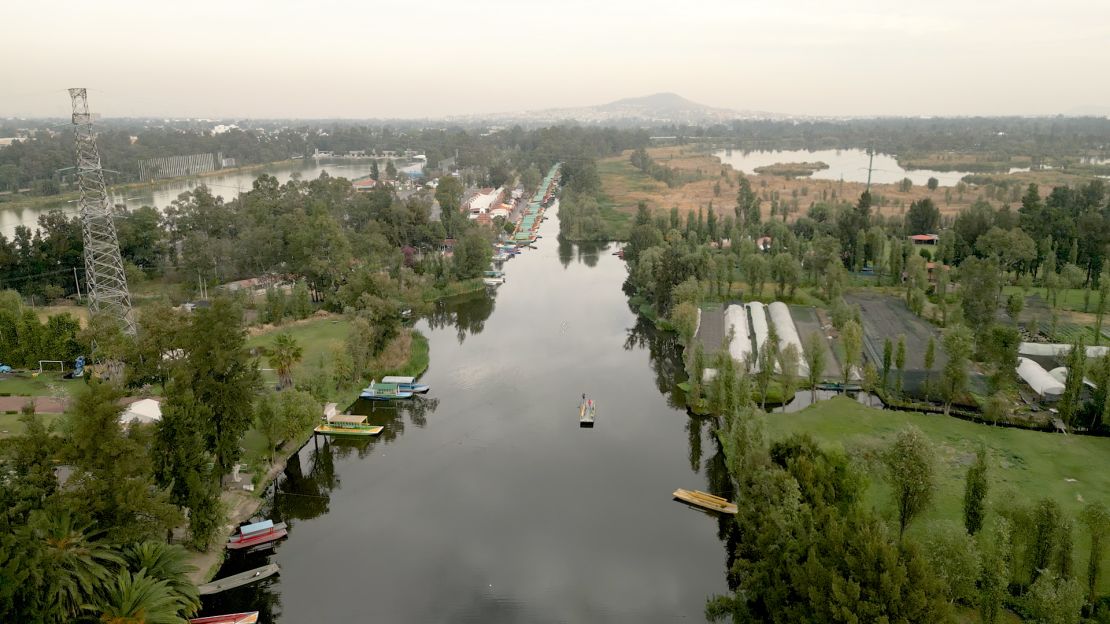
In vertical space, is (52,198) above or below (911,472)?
above

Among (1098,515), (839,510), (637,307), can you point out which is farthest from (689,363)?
(1098,515)

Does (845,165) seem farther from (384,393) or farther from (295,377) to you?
(295,377)

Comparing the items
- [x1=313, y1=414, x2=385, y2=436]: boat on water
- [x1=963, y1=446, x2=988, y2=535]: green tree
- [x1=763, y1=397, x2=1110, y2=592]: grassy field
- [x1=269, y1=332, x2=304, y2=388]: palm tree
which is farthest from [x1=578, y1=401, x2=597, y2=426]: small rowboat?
[x1=963, y1=446, x2=988, y2=535]: green tree

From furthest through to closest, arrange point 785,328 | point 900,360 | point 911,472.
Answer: point 785,328 → point 900,360 → point 911,472

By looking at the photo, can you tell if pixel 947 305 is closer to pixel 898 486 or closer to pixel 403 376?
pixel 898 486

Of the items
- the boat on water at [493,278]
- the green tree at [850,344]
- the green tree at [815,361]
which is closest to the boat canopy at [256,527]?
the green tree at [815,361]

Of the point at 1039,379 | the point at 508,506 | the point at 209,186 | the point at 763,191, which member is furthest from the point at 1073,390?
the point at 209,186
